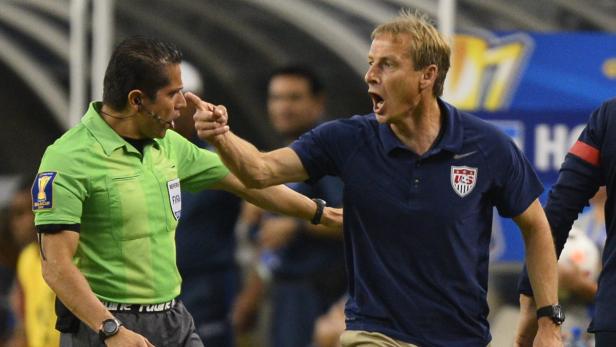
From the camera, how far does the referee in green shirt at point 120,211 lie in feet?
20.0

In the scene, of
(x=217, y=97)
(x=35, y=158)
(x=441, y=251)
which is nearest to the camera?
(x=441, y=251)

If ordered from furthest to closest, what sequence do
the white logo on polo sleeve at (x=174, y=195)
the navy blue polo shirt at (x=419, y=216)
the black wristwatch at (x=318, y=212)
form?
the black wristwatch at (x=318, y=212)
the white logo on polo sleeve at (x=174, y=195)
the navy blue polo shirt at (x=419, y=216)

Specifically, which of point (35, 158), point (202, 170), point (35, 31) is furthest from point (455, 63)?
point (35, 158)

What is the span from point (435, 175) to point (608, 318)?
816 mm

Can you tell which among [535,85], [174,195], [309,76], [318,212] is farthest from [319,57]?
[174,195]

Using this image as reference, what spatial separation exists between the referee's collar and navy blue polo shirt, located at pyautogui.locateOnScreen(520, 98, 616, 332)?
1607mm

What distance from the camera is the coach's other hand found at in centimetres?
575

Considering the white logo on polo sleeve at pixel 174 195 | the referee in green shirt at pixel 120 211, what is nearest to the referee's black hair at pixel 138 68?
the referee in green shirt at pixel 120 211

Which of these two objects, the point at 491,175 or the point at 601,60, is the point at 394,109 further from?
the point at 601,60

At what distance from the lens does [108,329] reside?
238 inches

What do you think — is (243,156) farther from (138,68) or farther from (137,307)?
(137,307)

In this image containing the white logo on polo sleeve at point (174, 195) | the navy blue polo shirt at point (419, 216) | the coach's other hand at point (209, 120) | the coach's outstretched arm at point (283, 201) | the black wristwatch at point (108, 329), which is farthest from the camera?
the coach's outstretched arm at point (283, 201)

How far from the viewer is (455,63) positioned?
9594 mm

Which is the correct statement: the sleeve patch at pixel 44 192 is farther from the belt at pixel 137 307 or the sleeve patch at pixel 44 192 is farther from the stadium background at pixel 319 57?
the stadium background at pixel 319 57
